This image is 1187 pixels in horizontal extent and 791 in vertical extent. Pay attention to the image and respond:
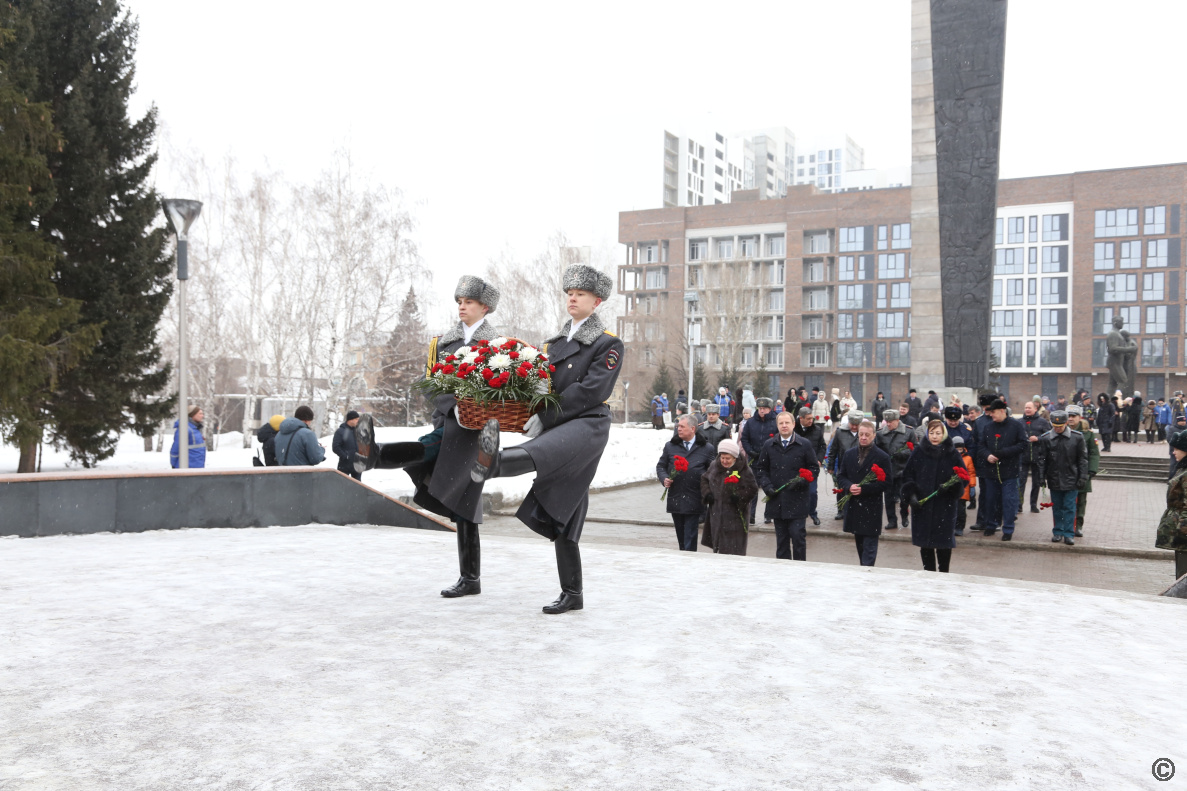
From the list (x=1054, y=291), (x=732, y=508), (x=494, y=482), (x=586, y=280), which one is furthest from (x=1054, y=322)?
(x=586, y=280)

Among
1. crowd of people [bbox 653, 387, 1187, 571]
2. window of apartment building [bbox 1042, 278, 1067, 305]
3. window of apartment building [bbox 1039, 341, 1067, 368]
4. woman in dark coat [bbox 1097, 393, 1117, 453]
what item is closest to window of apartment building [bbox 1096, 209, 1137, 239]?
window of apartment building [bbox 1042, 278, 1067, 305]

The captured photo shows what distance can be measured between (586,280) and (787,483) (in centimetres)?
523

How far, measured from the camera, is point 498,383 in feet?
15.5

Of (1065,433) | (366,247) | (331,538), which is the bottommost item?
(331,538)

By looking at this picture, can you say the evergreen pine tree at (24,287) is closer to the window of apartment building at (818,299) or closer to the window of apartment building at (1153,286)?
the window of apartment building at (818,299)

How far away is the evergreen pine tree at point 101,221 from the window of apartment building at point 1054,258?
239 ft

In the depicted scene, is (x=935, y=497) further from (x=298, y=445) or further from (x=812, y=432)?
(x=298, y=445)

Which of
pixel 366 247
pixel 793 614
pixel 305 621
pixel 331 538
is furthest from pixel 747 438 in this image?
pixel 366 247

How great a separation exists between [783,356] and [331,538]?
8070cm

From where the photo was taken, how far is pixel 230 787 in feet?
8.89

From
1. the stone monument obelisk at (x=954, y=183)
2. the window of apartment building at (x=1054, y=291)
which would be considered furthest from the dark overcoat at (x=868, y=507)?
the window of apartment building at (x=1054, y=291)

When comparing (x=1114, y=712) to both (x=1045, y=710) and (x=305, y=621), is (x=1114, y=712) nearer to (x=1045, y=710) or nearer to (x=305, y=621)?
(x=1045, y=710)

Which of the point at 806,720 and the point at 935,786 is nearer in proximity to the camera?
the point at 935,786

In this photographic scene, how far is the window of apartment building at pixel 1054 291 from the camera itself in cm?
7625
